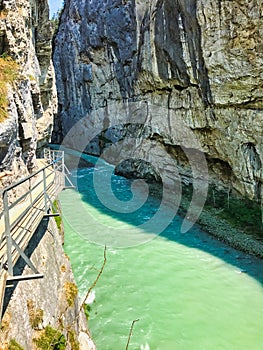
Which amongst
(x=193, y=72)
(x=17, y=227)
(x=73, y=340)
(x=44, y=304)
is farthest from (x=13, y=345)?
(x=193, y=72)

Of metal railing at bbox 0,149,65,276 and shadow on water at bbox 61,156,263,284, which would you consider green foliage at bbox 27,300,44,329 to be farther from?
shadow on water at bbox 61,156,263,284

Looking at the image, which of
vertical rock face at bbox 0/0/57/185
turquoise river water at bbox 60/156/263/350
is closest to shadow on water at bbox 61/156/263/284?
turquoise river water at bbox 60/156/263/350

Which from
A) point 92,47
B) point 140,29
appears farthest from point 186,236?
point 92,47

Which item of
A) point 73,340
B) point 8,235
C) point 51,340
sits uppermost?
point 8,235

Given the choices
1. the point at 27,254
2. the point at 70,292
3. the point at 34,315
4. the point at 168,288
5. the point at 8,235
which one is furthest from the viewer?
the point at 168,288

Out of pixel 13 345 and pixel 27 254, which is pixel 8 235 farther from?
pixel 27 254

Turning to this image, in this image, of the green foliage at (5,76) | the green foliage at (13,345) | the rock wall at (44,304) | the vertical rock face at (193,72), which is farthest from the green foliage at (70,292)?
the vertical rock face at (193,72)

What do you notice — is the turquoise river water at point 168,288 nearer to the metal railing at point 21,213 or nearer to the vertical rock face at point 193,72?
the metal railing at point 21,213
